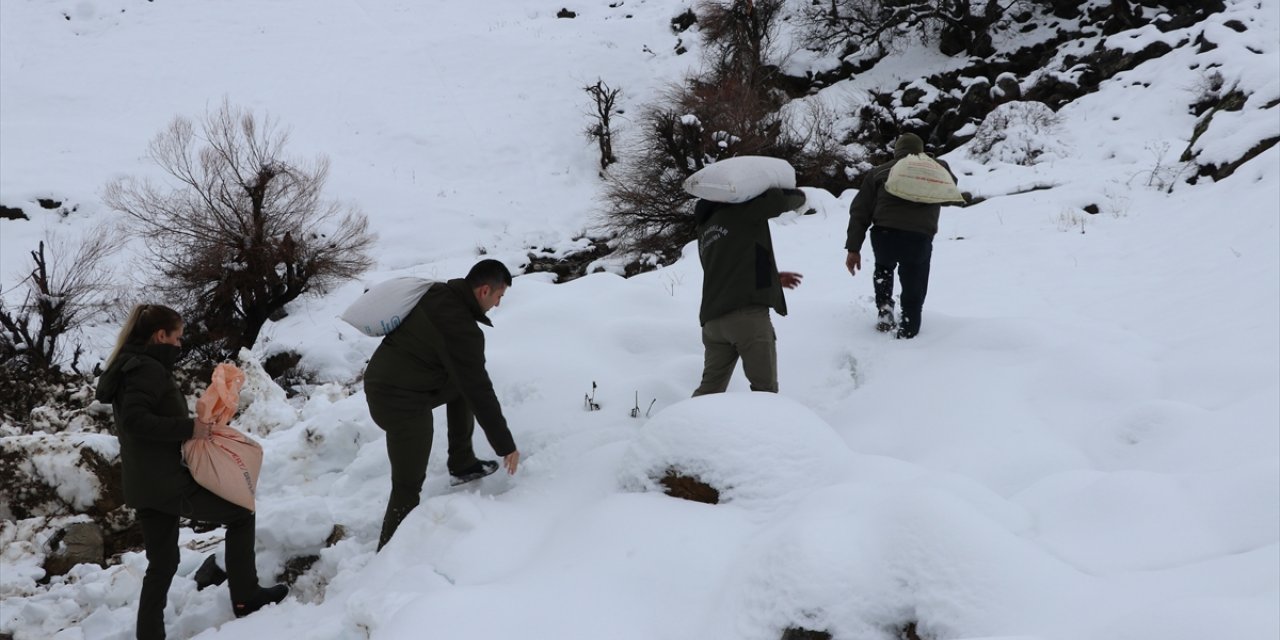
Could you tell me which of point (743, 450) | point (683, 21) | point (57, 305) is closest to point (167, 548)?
point (743, 450)

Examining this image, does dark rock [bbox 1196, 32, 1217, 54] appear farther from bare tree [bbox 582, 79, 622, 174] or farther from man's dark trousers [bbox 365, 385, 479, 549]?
man's dark trousers [bbox 365, 385, 479, 549]

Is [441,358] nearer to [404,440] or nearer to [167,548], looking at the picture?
[404,440]

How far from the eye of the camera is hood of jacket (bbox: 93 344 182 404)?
3072mm

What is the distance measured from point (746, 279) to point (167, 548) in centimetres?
309

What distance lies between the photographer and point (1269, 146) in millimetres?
7656

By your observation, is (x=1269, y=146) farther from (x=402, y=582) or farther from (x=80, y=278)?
(x=80, y=278)

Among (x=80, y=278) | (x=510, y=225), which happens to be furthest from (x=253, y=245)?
(x=510, y=225)

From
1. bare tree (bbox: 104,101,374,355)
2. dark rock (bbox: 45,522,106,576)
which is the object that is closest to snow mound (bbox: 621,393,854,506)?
dark rock (bbox: 45,522,106,576)

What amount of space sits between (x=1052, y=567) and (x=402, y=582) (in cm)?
236

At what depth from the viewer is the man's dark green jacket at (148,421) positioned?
3.08 m

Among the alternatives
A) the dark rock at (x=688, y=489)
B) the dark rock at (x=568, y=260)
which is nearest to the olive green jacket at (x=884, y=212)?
the dark rock at (x=688, y=489)

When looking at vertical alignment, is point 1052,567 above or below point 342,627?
above

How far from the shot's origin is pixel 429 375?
3.46 m

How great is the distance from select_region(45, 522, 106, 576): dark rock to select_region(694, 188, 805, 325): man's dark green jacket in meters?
4.40
